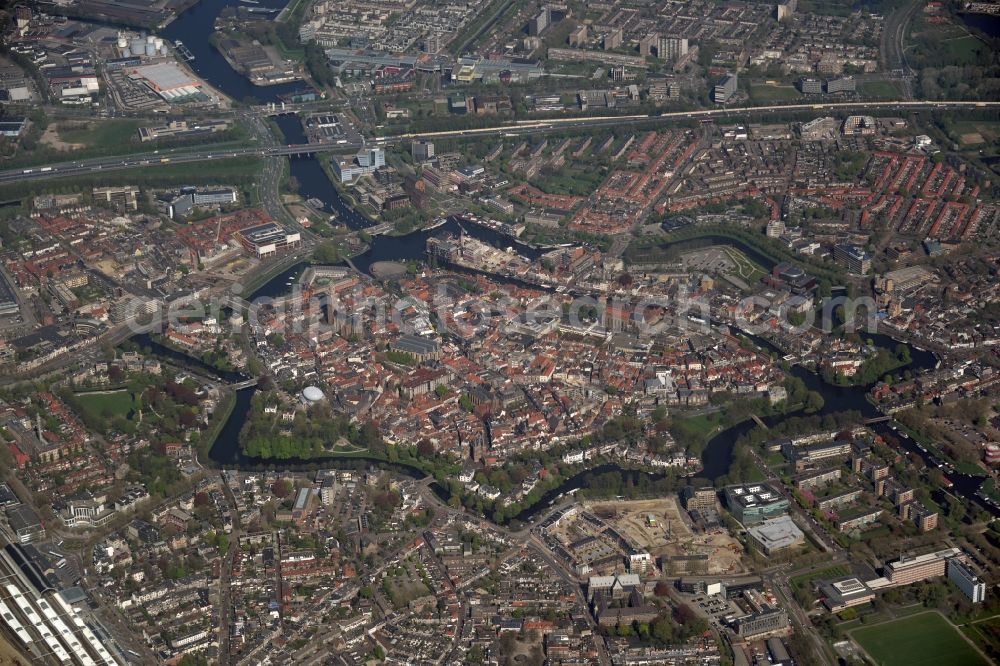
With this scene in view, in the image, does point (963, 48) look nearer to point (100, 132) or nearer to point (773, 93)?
point (773, 93)

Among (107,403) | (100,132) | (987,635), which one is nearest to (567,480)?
(987,635)

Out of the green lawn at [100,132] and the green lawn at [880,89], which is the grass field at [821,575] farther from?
the green lawn at [100,132]

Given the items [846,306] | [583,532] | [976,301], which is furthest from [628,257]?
[583,532]

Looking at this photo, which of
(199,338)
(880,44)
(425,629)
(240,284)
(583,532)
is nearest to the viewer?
(425,629)

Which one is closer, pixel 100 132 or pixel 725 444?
pixel 725 444

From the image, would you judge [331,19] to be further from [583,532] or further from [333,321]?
[583,532]

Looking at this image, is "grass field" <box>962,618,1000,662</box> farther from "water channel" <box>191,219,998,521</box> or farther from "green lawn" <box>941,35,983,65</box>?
"green lawn" <box>941,35,983,65</box>
